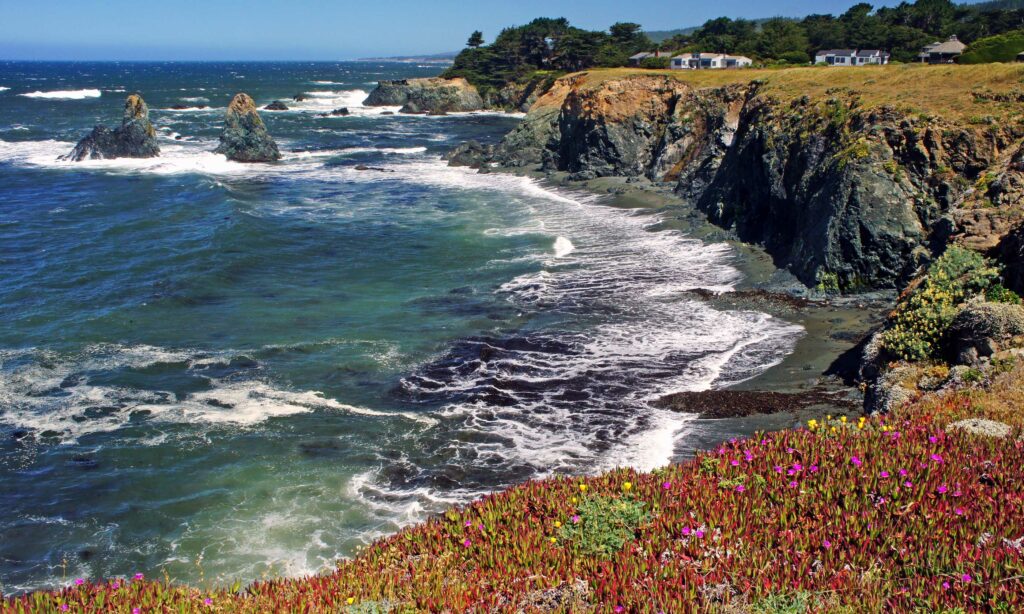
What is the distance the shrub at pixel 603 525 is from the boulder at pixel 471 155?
5001 cm

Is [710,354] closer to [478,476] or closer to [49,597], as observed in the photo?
[478,476]

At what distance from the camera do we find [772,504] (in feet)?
25.1

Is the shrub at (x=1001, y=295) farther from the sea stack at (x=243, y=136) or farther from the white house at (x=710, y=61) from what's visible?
the white house at (x=710, y=61)

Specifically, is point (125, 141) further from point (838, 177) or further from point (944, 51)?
point (944, 51)

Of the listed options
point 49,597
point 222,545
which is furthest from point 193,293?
point 49,597

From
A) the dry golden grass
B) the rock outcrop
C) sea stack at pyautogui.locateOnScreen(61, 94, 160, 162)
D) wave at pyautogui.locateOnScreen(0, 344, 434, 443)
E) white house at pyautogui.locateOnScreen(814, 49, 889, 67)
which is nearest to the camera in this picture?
wave at pyautogui.locateOnScreen(0, 344, 434, 443)

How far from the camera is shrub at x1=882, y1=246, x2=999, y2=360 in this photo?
1373cm

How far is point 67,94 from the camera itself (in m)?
132

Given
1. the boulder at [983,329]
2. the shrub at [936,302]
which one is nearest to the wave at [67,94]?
the shrub at [936,302]

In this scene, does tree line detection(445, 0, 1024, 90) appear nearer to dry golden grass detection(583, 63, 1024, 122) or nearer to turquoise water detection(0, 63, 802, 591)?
dry golden grass detection(583, 63, 1024, 122)

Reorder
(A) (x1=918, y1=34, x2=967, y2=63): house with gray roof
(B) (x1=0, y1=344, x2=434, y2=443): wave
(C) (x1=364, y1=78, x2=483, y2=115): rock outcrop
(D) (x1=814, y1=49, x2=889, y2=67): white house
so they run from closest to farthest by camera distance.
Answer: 1. (B) (x1=0, y1=344, x2=434, y2=443): wave
2. (A) (x1=918, y1=34, x2=967, y2=63): house with gray roof
3. (D) (x1=814, y1=49, x2=889, y2=67): white house
4. (C) (x1=364, y1=78, x2=483, y2=115): rock outcrop

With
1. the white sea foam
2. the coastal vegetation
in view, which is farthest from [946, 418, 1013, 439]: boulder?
the white sea foam

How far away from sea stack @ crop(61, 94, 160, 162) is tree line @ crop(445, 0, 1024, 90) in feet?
167

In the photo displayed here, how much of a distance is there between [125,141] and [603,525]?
200ft
